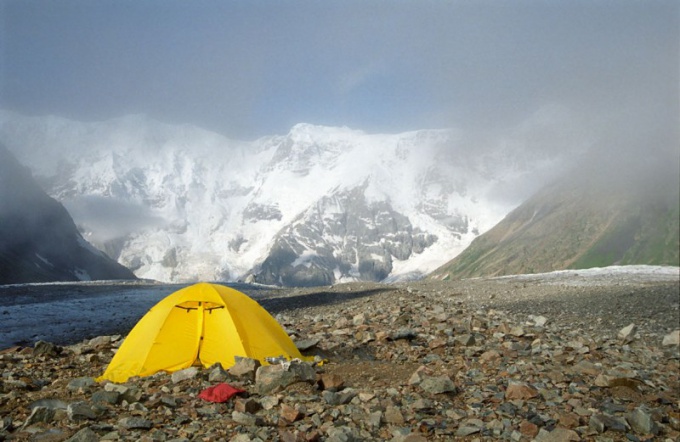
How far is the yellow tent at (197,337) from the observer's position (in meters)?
13.1

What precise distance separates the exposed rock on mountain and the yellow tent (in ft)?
428

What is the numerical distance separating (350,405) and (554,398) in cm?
449

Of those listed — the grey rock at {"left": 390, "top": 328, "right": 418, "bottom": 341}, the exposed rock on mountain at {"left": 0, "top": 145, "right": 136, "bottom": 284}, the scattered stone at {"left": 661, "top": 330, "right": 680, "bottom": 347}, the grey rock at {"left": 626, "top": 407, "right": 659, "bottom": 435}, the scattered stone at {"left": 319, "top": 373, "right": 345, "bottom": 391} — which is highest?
the exposed rock on mountain at {"left": 0, "top": 145, "right": 136, "bottom": 284}

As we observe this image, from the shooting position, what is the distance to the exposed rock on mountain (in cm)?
13862

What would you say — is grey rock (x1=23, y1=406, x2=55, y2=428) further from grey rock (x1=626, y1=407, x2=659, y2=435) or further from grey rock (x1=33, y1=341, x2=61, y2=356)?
grey rock (x1=626, y1=407, x2=659, y2=435)

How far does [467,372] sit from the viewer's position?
12.6m

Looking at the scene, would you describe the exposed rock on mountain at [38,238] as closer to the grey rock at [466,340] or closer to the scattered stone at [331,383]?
the grey rock at [466,340]

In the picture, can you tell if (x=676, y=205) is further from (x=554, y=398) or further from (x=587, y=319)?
(x=554, y=398)

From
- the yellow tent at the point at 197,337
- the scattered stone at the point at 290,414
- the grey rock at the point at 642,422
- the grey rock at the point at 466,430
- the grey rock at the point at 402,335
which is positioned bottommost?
the grey rock at the point at 642,422

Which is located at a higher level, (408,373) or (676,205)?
(676,205)

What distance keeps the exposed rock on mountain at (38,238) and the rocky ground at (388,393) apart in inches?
5199

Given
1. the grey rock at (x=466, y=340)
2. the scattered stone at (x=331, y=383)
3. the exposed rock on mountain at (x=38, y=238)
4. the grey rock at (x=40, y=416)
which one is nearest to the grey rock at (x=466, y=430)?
the scattered stone at (x=331, y=383)

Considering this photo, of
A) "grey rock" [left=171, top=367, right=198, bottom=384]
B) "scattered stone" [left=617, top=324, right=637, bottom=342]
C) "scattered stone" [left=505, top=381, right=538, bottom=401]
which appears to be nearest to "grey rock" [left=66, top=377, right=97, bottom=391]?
"grey rock" [left=171, top=367, right=198, bottom=384]

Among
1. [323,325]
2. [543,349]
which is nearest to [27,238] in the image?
[323,325]
